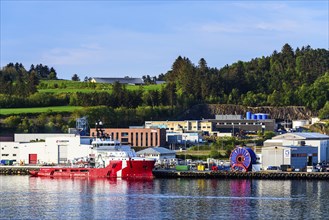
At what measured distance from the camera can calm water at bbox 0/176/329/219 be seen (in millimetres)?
42844

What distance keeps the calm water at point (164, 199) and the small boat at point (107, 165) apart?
1885 mm

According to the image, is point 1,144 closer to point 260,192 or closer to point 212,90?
point 260,192

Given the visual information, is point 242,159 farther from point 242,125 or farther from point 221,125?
point 221,125

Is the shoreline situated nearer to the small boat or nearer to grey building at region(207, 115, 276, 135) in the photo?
the small boat

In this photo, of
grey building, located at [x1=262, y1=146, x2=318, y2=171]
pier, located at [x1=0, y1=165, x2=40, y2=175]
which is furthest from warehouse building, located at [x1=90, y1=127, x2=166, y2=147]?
grey building, located at [x1=262, y1=146, x2=318, y2=171]

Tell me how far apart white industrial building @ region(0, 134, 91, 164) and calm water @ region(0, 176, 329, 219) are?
8.96 meters

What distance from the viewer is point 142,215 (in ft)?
139

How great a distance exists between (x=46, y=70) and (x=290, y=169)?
8379 centimetres

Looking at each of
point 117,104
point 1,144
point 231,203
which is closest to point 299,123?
point 117,104

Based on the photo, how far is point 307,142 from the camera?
71062mm

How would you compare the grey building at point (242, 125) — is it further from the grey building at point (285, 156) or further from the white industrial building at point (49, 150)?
the grey building at point (285, 156)

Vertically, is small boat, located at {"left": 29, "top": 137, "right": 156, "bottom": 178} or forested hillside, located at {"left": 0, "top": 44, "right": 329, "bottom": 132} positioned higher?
forested hillside, located at {"left": 0, "top": 44, "right": 329, "bottom": 132}

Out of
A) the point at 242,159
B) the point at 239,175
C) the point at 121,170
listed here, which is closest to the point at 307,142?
the point at 242,159

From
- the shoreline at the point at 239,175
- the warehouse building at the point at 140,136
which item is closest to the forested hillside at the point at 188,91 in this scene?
the warehouse building at the point at 140,136
